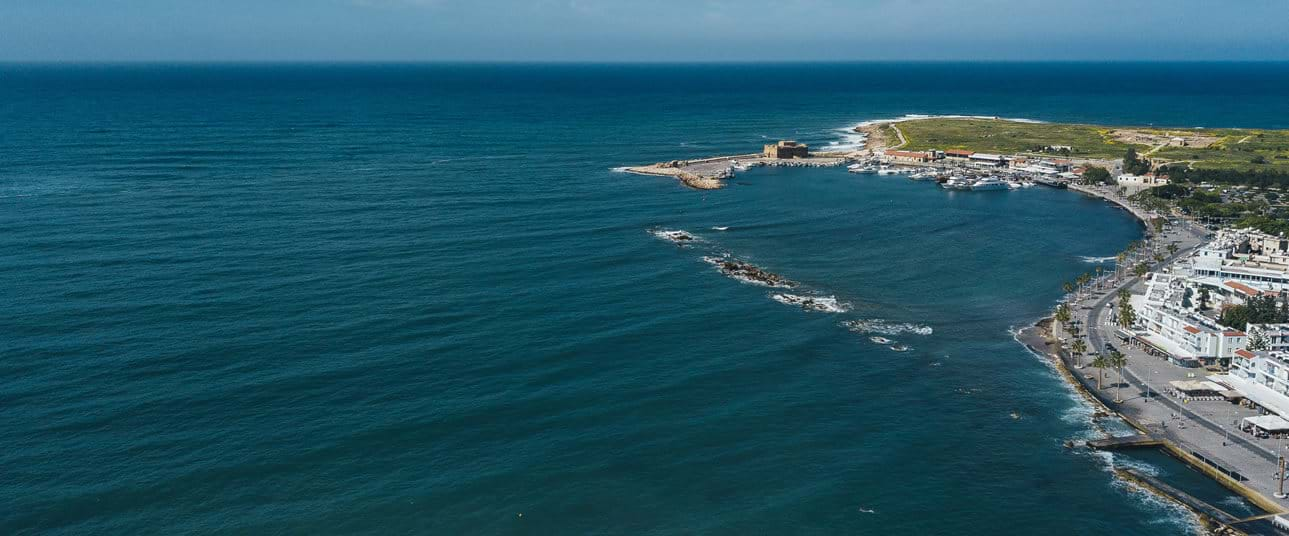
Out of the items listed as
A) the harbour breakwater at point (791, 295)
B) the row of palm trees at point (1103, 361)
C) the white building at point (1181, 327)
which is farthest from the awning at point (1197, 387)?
the harbour breakwater at point (791, 295)

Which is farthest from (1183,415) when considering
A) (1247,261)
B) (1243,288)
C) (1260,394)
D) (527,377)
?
(527,377)

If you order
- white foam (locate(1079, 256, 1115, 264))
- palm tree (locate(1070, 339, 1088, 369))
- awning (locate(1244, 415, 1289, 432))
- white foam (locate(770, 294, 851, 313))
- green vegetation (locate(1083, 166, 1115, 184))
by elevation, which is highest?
green vegetation (locate(1083, 166, 1115, 184))

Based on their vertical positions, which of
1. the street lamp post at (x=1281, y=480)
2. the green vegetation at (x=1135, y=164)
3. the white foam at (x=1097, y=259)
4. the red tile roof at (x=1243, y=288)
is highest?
the green vegetation at (x=1135, y=164)

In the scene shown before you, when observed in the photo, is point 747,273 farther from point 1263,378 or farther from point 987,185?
point 987,185

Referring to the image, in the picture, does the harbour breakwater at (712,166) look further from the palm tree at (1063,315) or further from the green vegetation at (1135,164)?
the palm tree at (1063,315)

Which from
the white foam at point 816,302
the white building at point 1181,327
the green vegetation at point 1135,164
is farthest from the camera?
the green vegetation at point 1135,164

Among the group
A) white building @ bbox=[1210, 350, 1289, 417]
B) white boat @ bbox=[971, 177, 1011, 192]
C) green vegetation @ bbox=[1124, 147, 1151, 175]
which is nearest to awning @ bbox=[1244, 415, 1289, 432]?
white building @ bbox=[1210, 350, 1289, 417]

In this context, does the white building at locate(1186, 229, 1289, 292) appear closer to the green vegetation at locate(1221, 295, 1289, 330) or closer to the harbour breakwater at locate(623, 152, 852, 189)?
the green vegetation at locate(1221, 295, 1289, 330)
